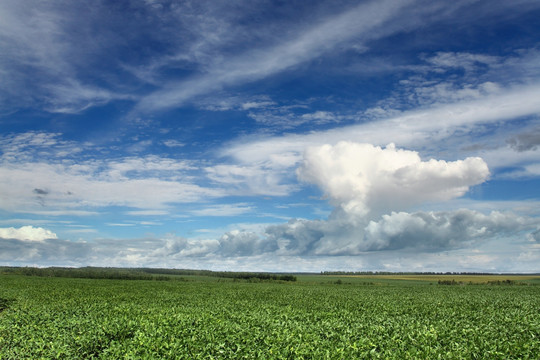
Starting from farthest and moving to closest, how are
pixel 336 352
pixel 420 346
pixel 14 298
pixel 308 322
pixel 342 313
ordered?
pixel 14 298 → pixel 342 313 → pixel 308 322 → pixel 420 346 → pixel 336 352

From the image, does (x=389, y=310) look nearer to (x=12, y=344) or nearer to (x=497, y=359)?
(x=497, y=359)

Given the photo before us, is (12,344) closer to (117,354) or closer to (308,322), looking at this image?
(117,354)

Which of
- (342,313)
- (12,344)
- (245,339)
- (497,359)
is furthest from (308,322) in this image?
(12,344)

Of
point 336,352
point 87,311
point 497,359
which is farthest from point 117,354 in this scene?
point 87,311

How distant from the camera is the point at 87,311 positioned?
99.1 feet

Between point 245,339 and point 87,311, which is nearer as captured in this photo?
point 245,339

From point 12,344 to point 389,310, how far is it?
2851 centimetres

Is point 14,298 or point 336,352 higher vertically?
point 336,352

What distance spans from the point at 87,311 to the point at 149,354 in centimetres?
1937

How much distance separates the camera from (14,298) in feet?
154

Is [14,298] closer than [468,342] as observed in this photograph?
No

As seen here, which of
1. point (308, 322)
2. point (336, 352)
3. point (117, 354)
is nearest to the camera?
point (336, 352)

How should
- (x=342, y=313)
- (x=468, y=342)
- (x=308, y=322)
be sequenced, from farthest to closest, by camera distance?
(x=342, y=313)
(x=308, y=322)
(x=468, y=342)

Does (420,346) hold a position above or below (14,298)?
above
